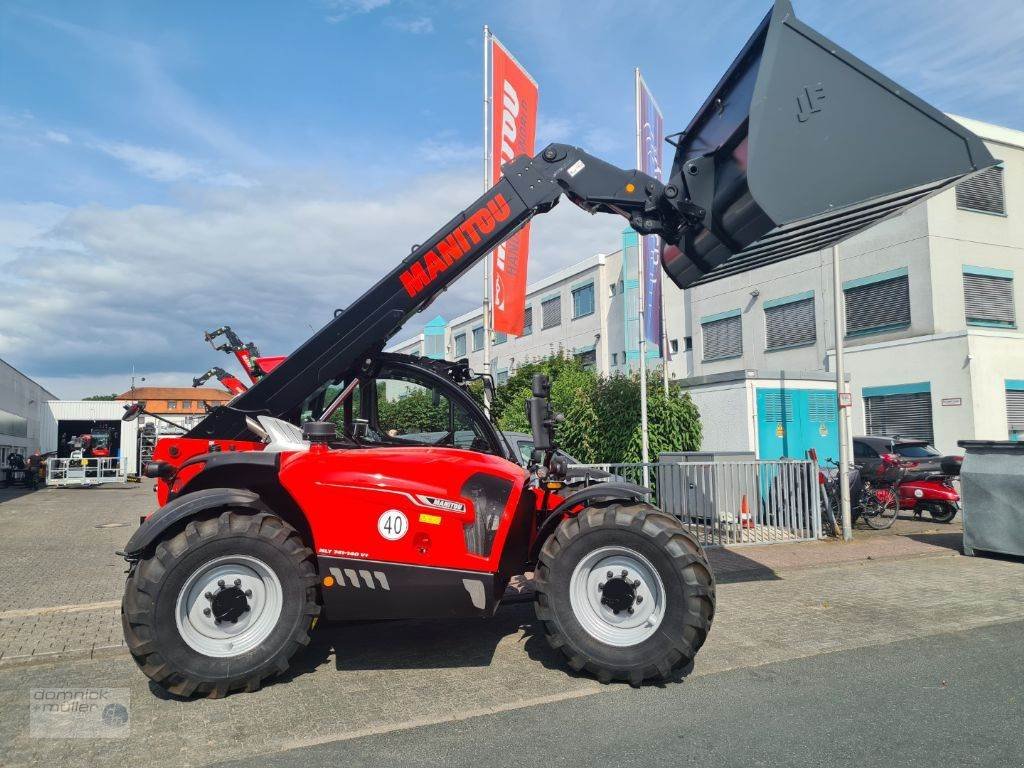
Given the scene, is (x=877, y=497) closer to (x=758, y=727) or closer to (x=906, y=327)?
(x=758, y=727)

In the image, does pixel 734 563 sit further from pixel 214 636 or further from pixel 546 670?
pixel 214 636

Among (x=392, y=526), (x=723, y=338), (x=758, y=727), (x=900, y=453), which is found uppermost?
(x=723, y=338)

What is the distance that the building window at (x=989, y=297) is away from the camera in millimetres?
22328

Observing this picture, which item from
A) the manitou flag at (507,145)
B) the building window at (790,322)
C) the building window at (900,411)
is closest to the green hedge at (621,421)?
the manitou flag at (507,145)

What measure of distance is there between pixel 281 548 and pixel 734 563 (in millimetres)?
6261

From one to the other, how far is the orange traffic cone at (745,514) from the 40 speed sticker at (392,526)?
7005mm

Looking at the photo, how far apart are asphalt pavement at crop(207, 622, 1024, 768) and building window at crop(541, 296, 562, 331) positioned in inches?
1447

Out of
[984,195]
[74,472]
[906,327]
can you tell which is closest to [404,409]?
Result: [906,327]

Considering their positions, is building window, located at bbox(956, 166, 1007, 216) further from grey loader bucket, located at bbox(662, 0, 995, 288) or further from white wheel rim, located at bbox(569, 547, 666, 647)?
white wheel rim, located at bbox(569, 547, 666, 647)

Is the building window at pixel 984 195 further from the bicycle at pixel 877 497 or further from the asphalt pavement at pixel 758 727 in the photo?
the asphalt pavement at pixel 758 727

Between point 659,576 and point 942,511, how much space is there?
1210 cm

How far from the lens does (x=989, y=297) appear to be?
2264 centimetres

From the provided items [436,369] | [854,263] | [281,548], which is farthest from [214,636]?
[854,263]

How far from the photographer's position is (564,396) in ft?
54.3
